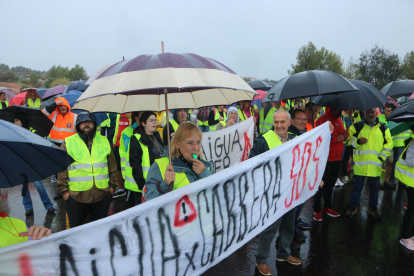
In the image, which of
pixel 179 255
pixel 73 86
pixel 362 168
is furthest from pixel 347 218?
pixel 73 86

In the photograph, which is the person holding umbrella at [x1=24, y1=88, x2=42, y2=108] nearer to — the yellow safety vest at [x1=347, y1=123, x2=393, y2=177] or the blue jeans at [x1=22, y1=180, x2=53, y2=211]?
the blue jeans at [x1=22, y1=180, x2=53, y2=211]

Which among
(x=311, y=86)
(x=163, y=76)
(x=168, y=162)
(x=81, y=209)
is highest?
(x=163, y=76)

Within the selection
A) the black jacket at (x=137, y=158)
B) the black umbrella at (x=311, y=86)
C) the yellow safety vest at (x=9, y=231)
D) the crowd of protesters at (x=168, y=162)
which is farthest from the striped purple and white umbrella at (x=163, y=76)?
the black jacket at (x=137, y=158)

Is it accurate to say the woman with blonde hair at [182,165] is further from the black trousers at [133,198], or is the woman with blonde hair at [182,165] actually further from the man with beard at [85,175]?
the black trousers at [133,198]

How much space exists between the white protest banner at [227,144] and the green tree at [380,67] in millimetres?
36310

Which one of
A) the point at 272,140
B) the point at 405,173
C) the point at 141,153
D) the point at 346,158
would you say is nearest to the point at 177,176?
the point at 272,140

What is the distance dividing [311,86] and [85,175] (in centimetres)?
286

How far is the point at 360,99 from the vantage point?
4.28 meters

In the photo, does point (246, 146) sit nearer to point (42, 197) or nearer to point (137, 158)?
point (137, 158)

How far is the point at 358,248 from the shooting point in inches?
165

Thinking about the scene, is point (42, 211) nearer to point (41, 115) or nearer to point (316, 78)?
point (41, 115)

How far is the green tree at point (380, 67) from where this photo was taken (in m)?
36.9

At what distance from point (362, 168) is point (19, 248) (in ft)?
16.0

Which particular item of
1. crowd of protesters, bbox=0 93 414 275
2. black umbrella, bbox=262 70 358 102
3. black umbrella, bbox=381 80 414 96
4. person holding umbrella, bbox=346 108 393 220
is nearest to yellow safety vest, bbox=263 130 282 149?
crowd of protesters, bbox=0 93 414 275
